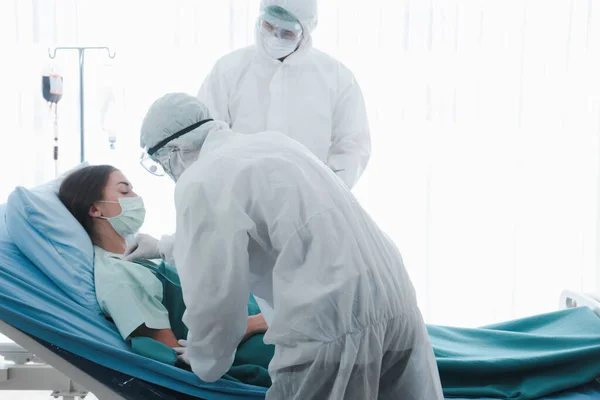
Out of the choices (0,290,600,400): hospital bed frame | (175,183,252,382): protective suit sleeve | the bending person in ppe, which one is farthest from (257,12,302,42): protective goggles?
(0,290,600,400): hospital bed frame

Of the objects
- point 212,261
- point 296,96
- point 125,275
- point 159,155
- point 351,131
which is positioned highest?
point 296,96

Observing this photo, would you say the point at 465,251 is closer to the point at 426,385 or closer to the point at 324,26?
the point at 324,26

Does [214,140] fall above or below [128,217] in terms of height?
above

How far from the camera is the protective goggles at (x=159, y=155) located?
144 centimetres

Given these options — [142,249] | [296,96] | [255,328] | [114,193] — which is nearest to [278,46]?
[296,96]

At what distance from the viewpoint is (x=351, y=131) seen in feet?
8.23

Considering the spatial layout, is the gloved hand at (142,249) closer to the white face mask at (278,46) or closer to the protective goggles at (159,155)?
the protective goggles at (159,155)

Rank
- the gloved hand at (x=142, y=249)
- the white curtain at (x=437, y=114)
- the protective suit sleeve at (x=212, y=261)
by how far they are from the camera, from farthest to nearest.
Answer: the white curtain at (x=437, y=114) → the gloved hand at (x=142, y=249) → the protective suit sleeve at (x=212, y=261)

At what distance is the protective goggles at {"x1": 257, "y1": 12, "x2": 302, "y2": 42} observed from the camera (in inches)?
88.7

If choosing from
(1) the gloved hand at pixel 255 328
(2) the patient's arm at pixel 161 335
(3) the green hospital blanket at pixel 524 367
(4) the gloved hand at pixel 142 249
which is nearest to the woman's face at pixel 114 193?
(4) the gloved hand at pixel 142 249

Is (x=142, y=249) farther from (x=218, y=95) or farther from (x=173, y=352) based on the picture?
(x=218, y=95)

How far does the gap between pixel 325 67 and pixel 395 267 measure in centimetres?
131

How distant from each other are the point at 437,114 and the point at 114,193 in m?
2.04

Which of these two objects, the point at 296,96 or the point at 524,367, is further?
the point at 296,96
